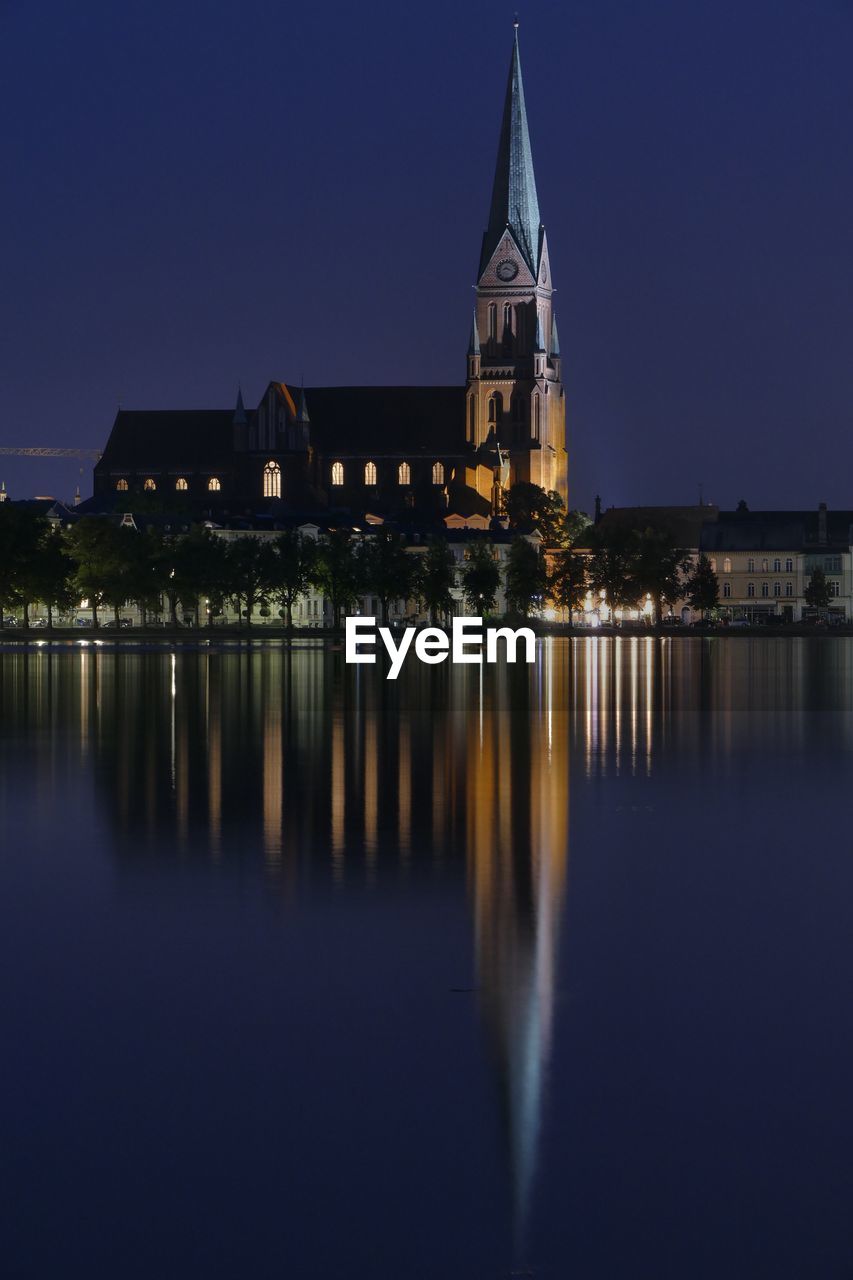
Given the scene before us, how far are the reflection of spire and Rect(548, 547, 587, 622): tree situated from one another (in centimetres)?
13514

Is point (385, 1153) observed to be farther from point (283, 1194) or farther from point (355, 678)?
point (355, 678)

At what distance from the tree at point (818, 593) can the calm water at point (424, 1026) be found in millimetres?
168226

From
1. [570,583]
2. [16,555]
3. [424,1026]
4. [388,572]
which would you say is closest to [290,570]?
[388,572]

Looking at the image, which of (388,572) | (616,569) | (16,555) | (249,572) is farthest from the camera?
(616,569)

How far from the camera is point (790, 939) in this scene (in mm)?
14203

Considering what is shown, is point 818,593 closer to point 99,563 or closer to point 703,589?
point 703,589

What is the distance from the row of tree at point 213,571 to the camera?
108938mm

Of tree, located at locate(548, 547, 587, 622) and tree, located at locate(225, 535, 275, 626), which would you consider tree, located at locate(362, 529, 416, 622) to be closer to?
tree, located at locate(225, 535, 275, 626)

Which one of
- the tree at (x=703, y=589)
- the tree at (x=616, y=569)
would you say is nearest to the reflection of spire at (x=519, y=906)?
the tree at (x=616, y=569)

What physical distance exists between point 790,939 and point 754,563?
188 meters

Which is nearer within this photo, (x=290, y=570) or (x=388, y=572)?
(x=290, y=570)

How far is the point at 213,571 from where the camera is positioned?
132m

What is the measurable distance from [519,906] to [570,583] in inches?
6016

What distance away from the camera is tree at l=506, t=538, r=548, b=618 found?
526 ft
